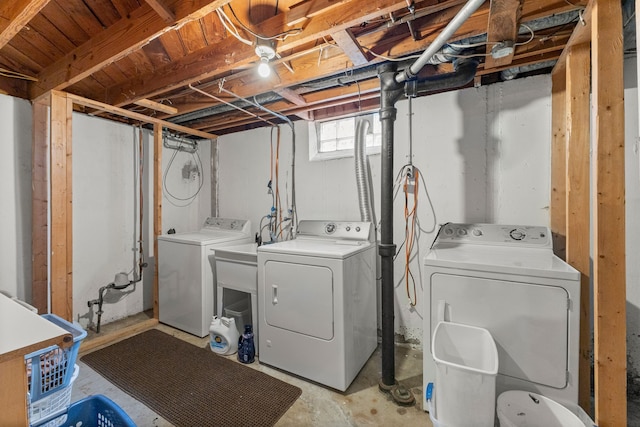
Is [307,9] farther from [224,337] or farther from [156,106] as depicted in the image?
[224,337]

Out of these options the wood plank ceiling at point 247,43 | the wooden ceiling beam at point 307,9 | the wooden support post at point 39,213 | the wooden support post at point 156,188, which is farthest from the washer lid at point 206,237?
the wooden ceiling beam at point 307,9

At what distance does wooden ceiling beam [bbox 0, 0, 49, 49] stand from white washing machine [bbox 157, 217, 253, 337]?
182 cm

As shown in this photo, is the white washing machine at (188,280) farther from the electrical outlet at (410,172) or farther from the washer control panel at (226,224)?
the electrical outlet at (410,172)

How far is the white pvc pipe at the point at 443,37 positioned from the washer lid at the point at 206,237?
86.8 inches

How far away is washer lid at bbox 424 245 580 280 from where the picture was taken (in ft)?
4.55

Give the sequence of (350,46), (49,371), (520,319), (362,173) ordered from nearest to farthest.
→ (49,371)
(520,319)
(350,46)
(362,173)

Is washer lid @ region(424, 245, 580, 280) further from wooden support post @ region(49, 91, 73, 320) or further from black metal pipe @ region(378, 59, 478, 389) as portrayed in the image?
wooden support post @ region(49, 91, 73, 320)

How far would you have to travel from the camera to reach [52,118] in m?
2.23

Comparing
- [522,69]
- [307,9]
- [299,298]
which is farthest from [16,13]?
[522,69]

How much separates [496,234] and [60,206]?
3.45 metres

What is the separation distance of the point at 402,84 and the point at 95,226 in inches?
130

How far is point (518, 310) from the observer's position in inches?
56.2

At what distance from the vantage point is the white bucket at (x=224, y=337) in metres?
2.40

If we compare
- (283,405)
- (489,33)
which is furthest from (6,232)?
(489,33)
